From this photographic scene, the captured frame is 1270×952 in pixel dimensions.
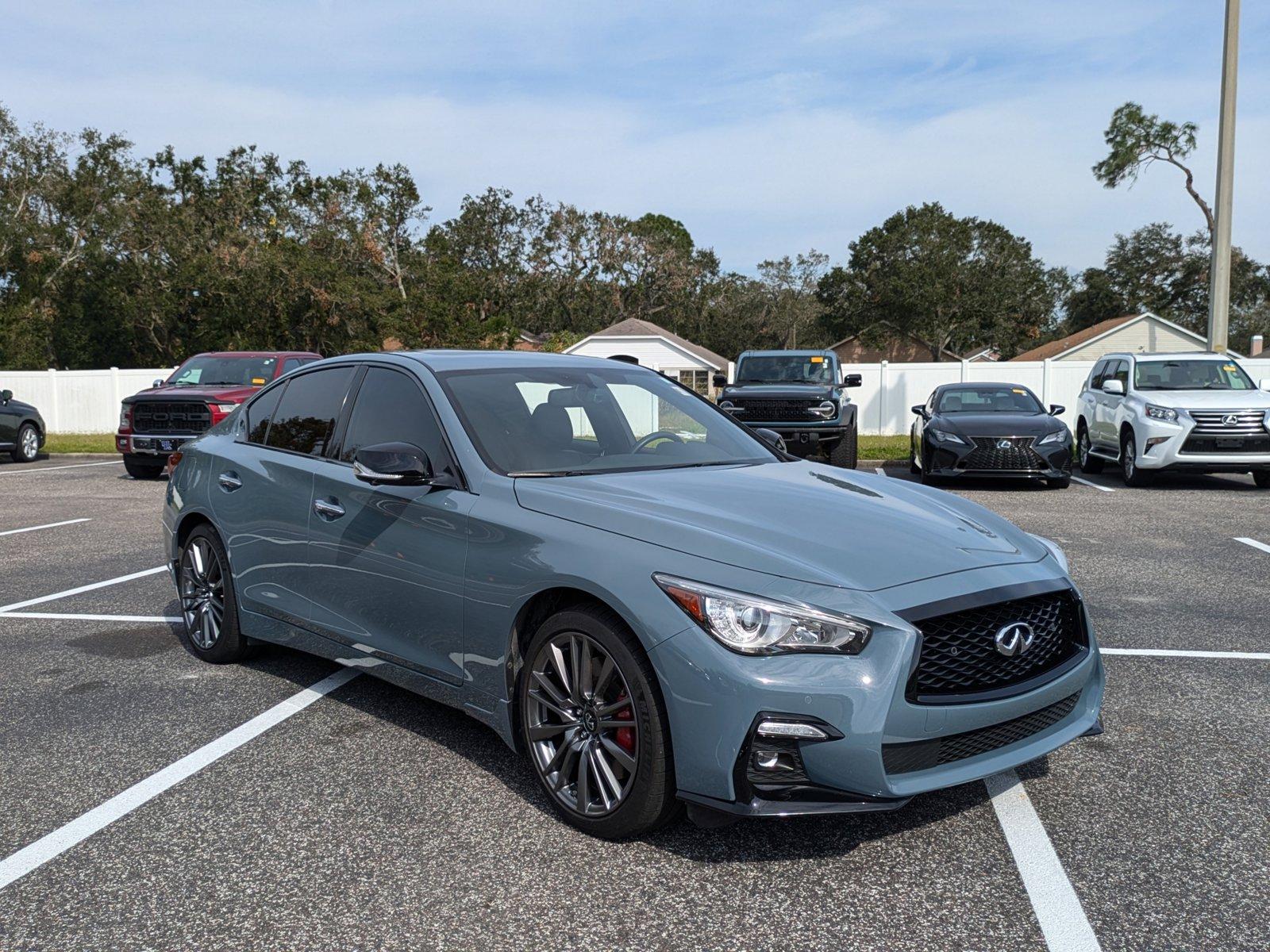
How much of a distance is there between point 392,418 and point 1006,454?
10826 mm

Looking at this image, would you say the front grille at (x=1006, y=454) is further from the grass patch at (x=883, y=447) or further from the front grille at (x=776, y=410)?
the grass patch at (x=883, y=447)

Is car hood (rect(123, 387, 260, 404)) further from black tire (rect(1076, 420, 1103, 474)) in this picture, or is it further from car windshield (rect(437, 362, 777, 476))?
black tire (rect(1076, 420, 1103, 474))

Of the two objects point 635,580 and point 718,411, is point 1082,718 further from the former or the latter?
point 718,411

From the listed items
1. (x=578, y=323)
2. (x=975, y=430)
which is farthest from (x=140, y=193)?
(x=975, y=430)

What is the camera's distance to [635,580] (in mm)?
3305

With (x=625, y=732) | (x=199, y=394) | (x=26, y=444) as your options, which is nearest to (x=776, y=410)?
(x=199, y=394)

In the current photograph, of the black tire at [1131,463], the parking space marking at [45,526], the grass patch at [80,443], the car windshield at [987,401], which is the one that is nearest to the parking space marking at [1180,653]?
the black tire at [1131,463]

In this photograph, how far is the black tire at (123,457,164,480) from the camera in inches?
648

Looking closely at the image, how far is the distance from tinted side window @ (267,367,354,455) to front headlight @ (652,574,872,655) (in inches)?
101

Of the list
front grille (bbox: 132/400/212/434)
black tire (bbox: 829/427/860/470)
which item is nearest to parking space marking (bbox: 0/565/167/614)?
front grille (bbox: 132/400/212/434)

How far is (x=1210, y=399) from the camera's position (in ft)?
45.6

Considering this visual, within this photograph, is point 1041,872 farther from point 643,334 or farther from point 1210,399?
point 643,334

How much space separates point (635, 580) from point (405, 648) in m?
1.36

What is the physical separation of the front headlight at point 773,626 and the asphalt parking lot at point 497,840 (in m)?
0.72
